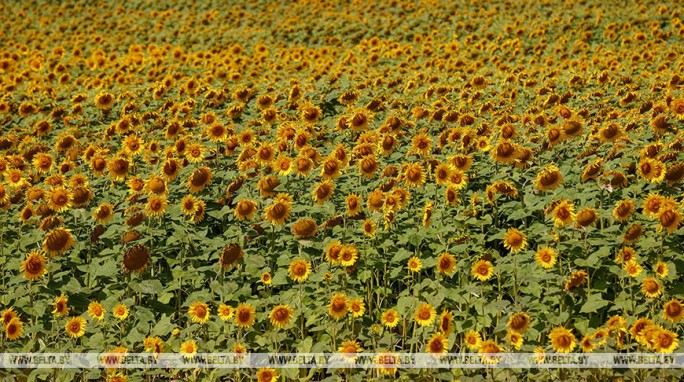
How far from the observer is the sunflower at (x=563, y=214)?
449cm

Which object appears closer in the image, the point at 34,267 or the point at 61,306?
the point at 61,306

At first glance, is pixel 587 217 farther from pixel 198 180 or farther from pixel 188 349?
pixel 198 180

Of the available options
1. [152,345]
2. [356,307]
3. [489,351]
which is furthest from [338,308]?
[152,345]

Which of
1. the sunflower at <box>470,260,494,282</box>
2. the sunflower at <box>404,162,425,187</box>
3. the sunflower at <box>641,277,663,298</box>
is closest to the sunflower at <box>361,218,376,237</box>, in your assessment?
the sunflower at <box>404,162,425,187</box>

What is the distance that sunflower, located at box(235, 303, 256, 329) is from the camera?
14.0ft

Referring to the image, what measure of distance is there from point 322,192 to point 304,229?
560 millimetres

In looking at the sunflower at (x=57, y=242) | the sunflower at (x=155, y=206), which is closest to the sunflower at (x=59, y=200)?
the sunflower at (x=57, y=242)

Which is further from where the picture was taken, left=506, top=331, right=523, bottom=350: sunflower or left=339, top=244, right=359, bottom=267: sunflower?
left=339, top=244, right=359, bottom=267: sunflower

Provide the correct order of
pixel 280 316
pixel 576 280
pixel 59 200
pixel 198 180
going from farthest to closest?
1. pixel 198 180
2. pixel 59 200
3. pixel 280 316
4. pixel 576 280

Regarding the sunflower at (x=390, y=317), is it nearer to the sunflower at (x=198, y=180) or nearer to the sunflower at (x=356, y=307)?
the sunflower at (x=356, y=307)

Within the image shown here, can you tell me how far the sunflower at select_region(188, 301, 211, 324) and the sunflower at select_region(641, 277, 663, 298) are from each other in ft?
8.97

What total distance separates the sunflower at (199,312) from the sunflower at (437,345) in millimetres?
1437

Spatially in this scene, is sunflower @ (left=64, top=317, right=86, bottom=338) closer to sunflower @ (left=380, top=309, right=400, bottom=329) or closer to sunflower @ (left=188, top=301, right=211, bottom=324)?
sunflower @ (left=188, top=301, right=211, bottom=324)

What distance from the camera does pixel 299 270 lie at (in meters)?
4.44
